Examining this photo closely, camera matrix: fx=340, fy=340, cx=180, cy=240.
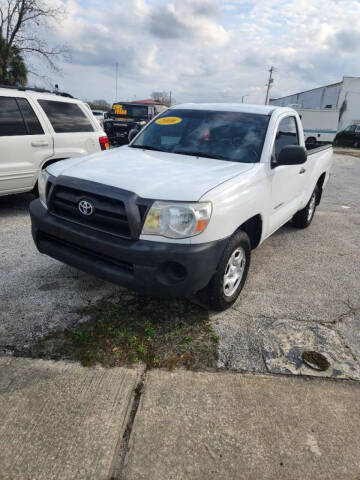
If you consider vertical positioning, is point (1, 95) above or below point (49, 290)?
above

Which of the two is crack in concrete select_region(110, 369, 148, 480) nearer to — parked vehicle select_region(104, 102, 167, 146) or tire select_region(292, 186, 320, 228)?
tire select_region(292, 186, 320, 228)

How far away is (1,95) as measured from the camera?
4895 mm

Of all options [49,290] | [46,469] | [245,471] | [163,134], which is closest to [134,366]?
[46,469]

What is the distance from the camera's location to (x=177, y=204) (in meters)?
2.33

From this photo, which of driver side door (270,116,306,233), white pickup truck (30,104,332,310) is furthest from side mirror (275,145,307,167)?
driver side door (270,116,306,233)

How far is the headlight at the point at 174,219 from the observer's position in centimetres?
233

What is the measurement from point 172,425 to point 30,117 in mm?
4945

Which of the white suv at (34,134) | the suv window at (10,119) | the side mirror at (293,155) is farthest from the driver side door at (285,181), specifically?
the suv window at (10,119)

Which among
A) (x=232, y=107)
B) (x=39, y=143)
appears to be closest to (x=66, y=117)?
(x=39, y=143)

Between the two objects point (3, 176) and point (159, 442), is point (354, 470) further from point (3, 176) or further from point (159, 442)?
point (3, 176)

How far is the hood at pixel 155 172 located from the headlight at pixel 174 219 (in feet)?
0.19

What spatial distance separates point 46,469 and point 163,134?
313cm

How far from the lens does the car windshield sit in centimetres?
329

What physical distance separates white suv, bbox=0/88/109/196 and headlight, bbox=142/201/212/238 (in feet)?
11.7
